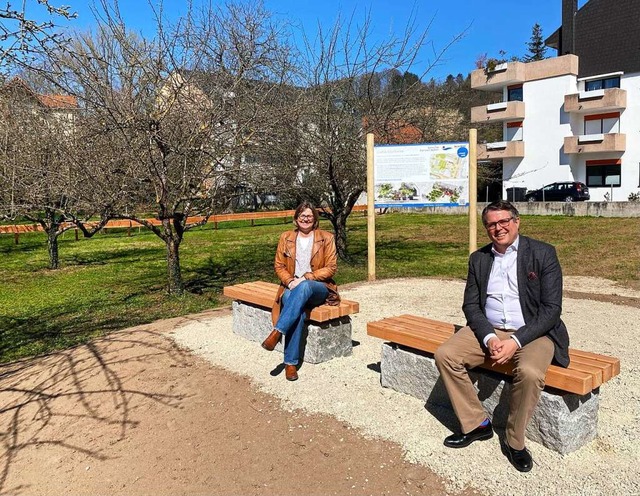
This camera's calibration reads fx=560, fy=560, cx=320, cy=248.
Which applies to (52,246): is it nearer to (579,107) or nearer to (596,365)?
(596,365)

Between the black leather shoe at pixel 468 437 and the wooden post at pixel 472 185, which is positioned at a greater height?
the wooden post at pixel 472 185

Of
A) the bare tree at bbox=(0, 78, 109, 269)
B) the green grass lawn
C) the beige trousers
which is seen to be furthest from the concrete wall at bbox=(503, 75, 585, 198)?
the beige trousers

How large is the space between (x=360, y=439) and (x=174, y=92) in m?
5.76

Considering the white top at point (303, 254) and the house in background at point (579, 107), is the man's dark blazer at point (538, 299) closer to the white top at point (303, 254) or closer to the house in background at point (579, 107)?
the white top at point (303, 254)

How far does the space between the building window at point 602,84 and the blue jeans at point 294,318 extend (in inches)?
1394

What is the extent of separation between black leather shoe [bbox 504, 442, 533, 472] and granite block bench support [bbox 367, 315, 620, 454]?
0.25 meters

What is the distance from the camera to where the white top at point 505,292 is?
3.41 m

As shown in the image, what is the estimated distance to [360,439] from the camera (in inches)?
137

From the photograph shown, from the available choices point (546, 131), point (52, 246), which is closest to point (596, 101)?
point (546, 131)

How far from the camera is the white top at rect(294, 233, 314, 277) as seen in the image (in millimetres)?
4980

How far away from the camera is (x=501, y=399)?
138 inches

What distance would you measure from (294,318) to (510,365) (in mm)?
1905

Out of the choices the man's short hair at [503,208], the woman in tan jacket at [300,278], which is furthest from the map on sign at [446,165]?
the man's short hair at [503,208]

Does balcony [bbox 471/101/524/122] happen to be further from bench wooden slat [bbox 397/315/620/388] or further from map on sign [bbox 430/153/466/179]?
bench wooden slat [bbox 397/315/620/388]
